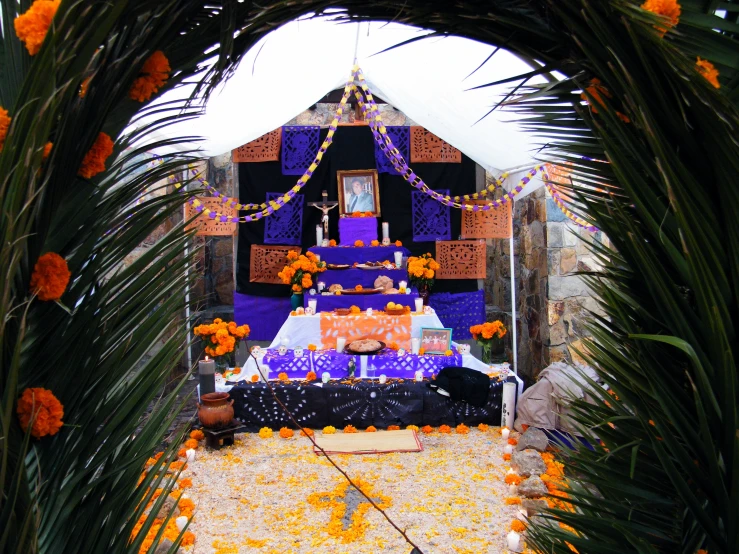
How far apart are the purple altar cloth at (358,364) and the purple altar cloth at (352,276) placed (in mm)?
1540

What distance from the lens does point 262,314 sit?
24.6 ft

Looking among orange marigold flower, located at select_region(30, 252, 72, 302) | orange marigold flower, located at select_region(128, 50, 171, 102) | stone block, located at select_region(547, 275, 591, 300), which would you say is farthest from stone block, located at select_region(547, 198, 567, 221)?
orange marigold flower, located at select_region(30, 252, 72, 302)

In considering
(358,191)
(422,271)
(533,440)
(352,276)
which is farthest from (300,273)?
(533,440)

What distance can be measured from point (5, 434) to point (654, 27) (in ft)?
3.68

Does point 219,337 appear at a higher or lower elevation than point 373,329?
higher

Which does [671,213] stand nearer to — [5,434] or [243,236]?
[5,434]

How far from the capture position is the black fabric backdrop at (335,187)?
7.45 meters

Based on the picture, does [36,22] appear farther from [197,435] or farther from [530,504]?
[197,435]

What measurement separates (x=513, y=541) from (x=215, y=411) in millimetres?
2484

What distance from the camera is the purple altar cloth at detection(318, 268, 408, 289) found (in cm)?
655

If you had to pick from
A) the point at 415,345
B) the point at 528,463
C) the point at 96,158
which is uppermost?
the point at 96,158

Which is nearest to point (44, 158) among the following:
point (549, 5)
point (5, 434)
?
point (5, 434)

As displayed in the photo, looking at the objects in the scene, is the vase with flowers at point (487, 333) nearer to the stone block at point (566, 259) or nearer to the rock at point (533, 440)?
the stone block at point (566, 259)

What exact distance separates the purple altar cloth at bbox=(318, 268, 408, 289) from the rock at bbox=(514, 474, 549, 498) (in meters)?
3.44
